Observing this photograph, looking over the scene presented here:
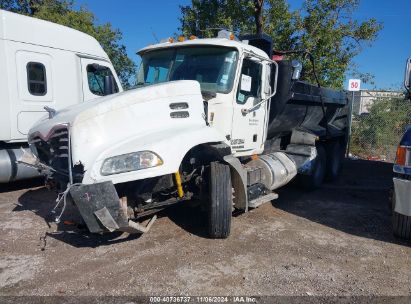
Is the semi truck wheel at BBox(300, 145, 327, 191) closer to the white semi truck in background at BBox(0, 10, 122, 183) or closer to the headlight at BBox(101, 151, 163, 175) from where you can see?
the white semi truck in background at BBox(0, 10, 122, 183)

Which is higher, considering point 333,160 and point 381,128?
point 381,128

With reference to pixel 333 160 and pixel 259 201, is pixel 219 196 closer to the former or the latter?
pixel 259 201

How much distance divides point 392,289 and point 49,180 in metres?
4.05

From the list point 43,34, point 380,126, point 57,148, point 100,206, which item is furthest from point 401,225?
point 380,126

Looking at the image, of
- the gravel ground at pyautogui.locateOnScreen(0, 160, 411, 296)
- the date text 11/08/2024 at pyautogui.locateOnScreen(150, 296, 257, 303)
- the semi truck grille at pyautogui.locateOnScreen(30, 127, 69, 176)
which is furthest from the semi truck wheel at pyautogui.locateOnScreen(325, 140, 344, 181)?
the semi truck grille at pyautogui.locateOnScreen(30, 127, 69, 176)

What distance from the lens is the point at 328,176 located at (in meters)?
9.50

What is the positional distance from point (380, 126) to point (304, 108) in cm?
858

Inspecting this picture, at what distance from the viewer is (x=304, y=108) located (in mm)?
8055

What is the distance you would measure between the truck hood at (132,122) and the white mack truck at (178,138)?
0.04ft

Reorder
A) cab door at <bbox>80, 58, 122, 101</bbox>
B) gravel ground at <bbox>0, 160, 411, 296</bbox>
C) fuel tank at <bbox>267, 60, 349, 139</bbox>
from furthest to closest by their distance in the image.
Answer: cab door at <bbox>80, 58, 122, 101</bbox>
fuel tank at <bbox>267, 60, 349, 139</bbox>
gravel ground at <bbox>0, 160, 411, 296</bbox>

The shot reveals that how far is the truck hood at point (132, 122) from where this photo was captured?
4055 mm

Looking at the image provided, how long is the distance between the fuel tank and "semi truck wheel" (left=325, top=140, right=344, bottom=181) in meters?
0.31

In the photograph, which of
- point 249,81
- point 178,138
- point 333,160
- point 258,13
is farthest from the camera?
point 258,13

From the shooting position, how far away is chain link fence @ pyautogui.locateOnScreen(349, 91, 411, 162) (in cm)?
1512
